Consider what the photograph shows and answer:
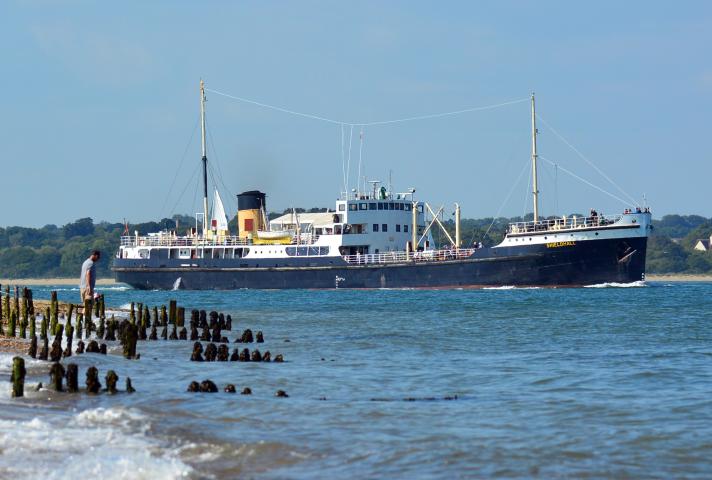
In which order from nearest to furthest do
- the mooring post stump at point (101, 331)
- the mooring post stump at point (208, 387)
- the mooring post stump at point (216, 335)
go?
the mooring post stump at point (208, 387) → the mooring post stump at point (101, 331) → the mooring post stump at point (216, 335)

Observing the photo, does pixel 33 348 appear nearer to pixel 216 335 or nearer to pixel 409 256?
pixel 216 335

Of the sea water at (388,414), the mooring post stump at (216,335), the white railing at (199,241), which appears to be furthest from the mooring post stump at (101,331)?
the white railing at (199,241)

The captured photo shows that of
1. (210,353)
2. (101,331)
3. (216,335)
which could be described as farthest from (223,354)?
(216,335)

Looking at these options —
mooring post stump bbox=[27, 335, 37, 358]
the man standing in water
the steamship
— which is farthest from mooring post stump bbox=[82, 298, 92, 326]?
the steamship

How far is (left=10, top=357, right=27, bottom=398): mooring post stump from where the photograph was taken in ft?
48.9

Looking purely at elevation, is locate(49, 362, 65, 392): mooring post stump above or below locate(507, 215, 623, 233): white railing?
below

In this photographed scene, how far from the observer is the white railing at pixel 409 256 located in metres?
67.1

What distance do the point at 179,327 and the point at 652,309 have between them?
2064cm

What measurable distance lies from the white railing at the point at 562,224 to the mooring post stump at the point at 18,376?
1980 inches

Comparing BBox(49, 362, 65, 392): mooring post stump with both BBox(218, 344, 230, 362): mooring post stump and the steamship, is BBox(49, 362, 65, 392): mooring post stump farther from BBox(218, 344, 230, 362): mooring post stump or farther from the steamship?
the steamship

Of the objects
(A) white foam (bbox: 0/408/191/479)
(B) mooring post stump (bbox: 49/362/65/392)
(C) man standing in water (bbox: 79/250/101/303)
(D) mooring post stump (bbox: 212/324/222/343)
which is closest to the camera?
(A) white foam (bbox: 0/408/191/479)

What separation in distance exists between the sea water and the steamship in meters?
35.1

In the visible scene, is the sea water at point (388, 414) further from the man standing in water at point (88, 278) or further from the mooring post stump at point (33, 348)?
the man standing in water at point (88, 278)

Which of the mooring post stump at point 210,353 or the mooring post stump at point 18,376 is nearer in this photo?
the mooring post stump at point 18,376
